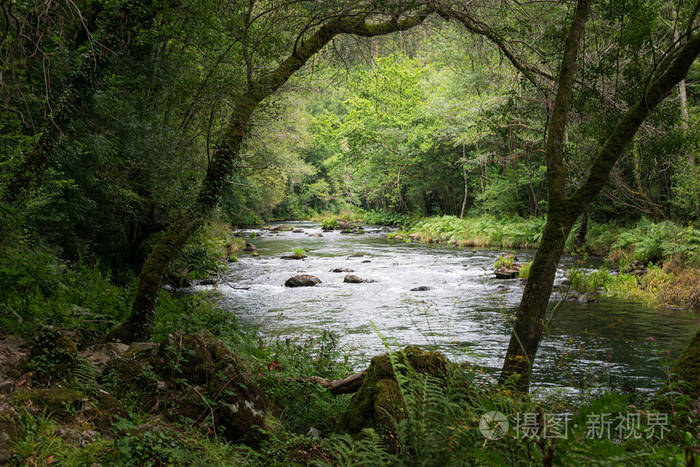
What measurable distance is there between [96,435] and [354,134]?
35.1 m

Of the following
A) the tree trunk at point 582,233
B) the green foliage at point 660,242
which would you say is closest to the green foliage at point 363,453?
the green foliage at point 660,242

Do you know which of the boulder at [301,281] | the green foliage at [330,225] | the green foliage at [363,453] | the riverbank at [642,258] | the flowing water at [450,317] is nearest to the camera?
the green foliage at [363,453]

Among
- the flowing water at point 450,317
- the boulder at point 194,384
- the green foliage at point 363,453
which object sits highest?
the green foliage at point 363,453

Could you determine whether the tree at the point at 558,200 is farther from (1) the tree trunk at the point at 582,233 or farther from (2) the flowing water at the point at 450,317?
(1) the tree trunk at the point at 582,233

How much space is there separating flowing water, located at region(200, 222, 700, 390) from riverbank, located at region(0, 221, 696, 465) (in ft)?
2.16

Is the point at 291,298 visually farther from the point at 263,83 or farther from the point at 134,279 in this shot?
the point at 263,83

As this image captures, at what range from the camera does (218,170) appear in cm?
612

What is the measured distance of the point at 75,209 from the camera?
354 inches

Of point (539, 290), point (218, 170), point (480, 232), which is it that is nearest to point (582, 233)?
point (480, 232)

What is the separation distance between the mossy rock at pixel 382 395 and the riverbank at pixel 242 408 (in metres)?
0.01

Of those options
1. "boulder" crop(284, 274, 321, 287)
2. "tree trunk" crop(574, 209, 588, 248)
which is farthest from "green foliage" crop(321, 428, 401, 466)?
"tree trunk" crop(574, 209, 588, 248)

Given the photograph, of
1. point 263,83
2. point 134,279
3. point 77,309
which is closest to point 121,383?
point 77,309

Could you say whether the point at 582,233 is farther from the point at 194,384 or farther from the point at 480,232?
the point at 194,384

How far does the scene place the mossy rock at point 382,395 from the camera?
11.5ft
